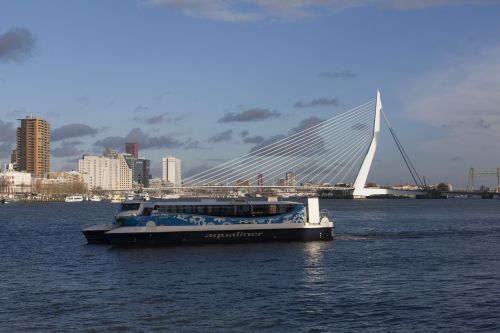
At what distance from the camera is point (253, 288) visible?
27.1 metres

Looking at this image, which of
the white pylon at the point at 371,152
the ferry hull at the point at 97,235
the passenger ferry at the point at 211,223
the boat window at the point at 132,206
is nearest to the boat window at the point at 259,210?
the passenger ferry at the point at 211,223

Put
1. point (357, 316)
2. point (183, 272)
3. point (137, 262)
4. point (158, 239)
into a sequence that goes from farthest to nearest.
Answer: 1. point (158, 239)
2. point (137, 262)
3. point (183, 272)
4. point (357, 316)

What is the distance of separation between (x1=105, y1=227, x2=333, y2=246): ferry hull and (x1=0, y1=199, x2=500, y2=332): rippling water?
4.52 ft

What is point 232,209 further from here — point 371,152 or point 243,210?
point 371,152

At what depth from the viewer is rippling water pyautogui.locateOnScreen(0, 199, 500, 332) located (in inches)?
824

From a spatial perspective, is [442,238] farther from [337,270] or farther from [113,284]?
[113,284]

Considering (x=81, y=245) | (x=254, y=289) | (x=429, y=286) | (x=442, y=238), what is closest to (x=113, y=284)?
(x=254, y=289)

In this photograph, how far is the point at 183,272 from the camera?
3194 cm

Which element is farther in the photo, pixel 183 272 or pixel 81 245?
pixel 81 245

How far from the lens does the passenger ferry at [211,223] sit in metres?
44.3

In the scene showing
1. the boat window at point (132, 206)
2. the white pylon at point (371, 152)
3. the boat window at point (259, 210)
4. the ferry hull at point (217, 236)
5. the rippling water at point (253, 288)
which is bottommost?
the rippling water at point (253, 288)

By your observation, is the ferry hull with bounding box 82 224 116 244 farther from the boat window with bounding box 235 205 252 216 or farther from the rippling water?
the boat window with bounding box 235 205 252 216

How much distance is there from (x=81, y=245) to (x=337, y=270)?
72.9 feet

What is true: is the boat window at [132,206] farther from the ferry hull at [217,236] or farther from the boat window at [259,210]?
the boat window at [259,210]
